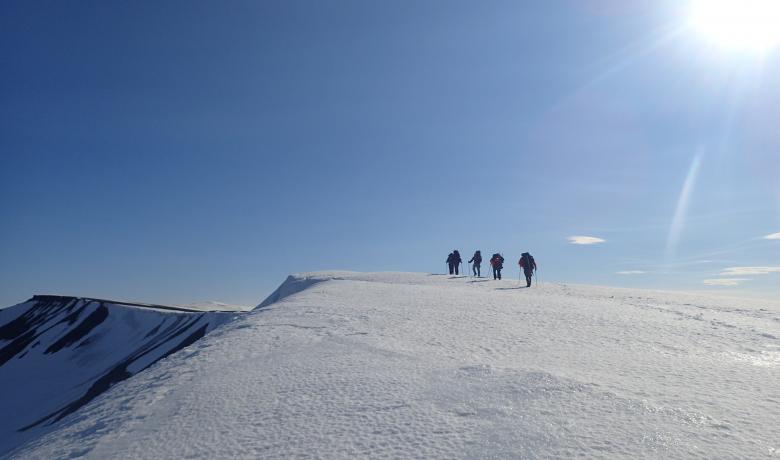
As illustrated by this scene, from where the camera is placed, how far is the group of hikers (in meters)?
24.2

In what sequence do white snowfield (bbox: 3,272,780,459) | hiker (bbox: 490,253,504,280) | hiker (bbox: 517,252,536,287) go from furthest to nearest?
hiker (bbox: 490,253,504,280), hiker (bbox: 517,252,536,287), white snowfield (bbox: 3,272,780,459)

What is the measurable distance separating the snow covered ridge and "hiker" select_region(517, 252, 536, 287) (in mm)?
26819

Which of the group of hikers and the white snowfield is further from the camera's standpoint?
the group of hikers

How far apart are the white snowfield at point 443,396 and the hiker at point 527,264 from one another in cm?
1322

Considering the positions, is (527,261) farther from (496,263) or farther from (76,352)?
(76,352)

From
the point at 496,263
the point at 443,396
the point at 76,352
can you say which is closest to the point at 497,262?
the point at 496,263

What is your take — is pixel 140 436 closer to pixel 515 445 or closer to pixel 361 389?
pixel 361 389

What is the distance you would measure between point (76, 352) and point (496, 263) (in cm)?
4875

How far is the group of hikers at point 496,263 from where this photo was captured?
24250 mm

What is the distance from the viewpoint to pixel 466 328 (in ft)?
34.2

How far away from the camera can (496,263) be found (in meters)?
28.4

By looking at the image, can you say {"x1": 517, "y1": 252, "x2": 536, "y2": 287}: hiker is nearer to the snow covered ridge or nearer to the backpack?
the backpack

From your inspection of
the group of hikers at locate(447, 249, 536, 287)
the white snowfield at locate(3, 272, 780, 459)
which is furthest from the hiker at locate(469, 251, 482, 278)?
the white snowfield at locate(3, 272, 780, 459)

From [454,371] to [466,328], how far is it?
142 inches
